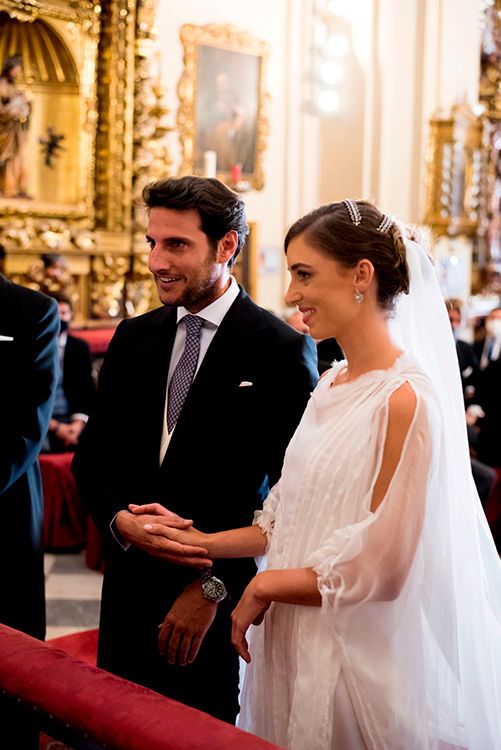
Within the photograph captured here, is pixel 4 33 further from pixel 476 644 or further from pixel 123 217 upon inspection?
pixel 476 644

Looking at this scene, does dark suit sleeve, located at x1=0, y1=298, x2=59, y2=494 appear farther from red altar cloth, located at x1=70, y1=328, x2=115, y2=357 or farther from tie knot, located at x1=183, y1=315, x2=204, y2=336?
red altar cloth, located at x1=70, y1=328, x2=115, y2=357

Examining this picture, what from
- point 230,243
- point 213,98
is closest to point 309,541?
point 230,243

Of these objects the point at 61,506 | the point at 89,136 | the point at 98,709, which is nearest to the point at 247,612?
the point at 98,709

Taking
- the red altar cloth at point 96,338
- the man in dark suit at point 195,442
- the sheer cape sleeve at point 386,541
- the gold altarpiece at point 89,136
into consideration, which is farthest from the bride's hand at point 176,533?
Result: the gold altarpiece at point 89,136

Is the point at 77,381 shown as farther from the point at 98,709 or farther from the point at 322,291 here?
the point at 98,709

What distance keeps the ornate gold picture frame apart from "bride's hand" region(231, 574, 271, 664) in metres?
7.25

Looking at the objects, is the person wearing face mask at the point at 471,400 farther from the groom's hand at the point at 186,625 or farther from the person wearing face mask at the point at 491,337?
the groom's hand at the point at 186,625

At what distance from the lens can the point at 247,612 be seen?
2.15m

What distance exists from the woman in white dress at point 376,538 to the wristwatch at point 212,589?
18cm

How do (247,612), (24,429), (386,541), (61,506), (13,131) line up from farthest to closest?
(13,131) → (61,506) → (24,429) → (247,612) → (386,541)

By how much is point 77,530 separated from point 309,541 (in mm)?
4561

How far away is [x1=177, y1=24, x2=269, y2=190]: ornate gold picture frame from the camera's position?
9.49 meters

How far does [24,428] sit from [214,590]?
2.62ft

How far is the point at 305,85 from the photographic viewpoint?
10539 millimetres
